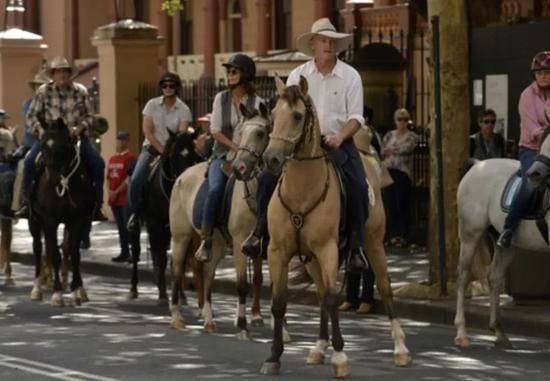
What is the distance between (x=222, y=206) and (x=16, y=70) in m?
21.4

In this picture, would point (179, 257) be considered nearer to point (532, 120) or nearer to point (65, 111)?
point (65, 111)

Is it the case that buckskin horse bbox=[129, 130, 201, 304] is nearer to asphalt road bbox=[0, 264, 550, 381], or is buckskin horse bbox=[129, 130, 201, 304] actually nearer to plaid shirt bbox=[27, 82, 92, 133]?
asphalt road bbox=[0, 264, 550, 381]

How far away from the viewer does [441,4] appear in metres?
20.3

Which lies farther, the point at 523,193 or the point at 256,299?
the point at 256,299

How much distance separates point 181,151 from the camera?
20250 millimetres

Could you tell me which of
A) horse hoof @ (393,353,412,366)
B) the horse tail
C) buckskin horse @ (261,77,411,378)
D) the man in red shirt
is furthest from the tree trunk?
the man in red shirt

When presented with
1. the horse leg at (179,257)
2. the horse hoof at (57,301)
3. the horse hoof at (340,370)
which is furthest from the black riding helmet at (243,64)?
the horse hoof at (340,370)

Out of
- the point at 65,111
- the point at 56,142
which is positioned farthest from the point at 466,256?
the point at 65,111

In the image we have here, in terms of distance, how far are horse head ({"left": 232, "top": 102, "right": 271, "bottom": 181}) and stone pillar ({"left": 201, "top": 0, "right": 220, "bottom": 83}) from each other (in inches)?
1334

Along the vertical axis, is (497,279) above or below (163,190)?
below

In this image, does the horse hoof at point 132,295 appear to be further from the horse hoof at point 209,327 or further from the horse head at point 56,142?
the horse hoof at point 209,327

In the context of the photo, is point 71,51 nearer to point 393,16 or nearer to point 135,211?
point 393,16

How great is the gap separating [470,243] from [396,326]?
7.89ft

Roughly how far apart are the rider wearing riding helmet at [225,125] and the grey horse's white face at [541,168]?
286 cm
